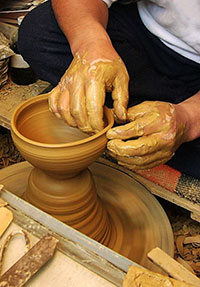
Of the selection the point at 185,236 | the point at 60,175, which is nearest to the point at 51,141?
the point at 60,175

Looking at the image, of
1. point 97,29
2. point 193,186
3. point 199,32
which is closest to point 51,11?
point 97,29

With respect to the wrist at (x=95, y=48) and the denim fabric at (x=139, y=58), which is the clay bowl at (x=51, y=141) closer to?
the wrist at (x=95, y=48)

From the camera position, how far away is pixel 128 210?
4.70ft

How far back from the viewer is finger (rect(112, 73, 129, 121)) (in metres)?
1.14

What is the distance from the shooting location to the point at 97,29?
1.26 meters

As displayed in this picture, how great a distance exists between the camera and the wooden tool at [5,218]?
1024mm

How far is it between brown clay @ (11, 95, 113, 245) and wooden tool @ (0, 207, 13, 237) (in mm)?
159

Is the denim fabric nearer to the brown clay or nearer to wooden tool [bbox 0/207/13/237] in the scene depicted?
the brown clay

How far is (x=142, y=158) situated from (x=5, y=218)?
1.37ft

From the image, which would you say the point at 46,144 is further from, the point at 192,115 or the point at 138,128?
the point at 192,115

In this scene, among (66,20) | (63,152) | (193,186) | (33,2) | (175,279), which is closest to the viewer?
(175,279)

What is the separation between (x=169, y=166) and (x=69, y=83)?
0.66 metres

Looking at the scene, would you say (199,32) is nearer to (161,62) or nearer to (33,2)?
(161,62)

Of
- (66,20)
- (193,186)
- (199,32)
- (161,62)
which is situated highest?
(66,20)
